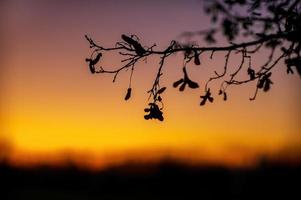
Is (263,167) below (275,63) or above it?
above

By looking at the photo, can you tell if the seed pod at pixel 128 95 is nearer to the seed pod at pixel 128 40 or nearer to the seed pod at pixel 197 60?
the seed pod at pixel 128 40

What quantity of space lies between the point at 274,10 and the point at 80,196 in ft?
289

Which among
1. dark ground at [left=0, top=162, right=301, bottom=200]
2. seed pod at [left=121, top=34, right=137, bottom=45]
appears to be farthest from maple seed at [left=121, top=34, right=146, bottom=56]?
dark ground at [left=0, top=162, right=301, bottom=200]

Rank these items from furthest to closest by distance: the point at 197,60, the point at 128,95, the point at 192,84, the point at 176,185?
the point at 176,185 < the point at 128,95 < the point at 197,60 < the point at 192,84

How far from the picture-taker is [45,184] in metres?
93.6

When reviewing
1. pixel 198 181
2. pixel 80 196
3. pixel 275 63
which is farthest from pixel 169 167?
pixel 275 63

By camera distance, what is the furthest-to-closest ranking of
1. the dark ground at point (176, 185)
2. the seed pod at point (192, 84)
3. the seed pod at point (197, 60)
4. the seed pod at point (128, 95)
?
the dark ground at point (176, 185), the seed pod at point (128, 95), the seed pod at point (197, 60), the seed pod at point (192, 84)

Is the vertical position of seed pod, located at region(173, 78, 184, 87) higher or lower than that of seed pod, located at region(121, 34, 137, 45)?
lower

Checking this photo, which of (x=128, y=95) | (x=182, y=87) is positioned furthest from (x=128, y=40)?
(x=182, y=87)

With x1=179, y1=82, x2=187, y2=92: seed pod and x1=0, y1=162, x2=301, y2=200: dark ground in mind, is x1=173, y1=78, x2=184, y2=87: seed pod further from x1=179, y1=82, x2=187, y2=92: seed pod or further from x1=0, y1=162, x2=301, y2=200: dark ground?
x1=0, y1=162, x2=301, y2=200: dark ground

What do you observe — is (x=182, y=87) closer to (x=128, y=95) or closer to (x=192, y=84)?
(x=192, y=84)

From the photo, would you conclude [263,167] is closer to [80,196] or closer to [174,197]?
[174,197]

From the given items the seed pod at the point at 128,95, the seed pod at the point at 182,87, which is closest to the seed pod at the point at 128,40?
the seed pod at the point at 128,95

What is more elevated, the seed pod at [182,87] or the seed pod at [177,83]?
the seed pod at [177,83]
